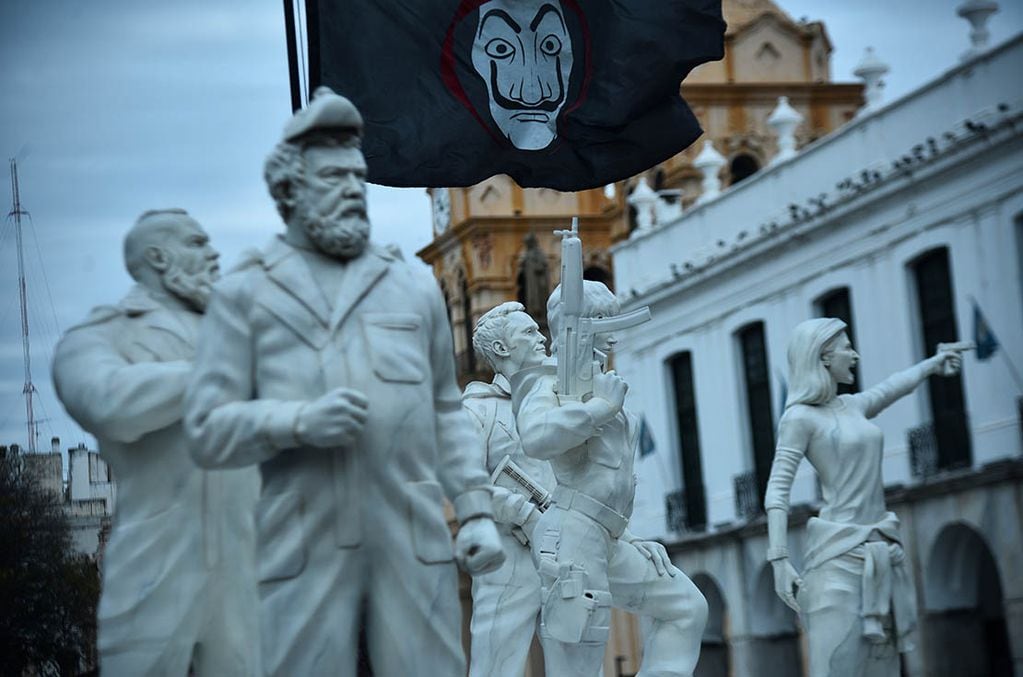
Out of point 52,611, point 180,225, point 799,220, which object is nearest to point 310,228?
point 180,225

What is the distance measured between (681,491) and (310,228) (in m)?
43.6

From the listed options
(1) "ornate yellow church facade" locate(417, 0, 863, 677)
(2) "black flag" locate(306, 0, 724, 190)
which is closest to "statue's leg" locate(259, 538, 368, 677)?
(2) "black flag" locate(306, 0, 724, 190)

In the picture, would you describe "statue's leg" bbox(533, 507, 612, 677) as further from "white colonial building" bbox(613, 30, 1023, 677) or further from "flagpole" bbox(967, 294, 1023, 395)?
"flagpole" bbox(967, 294, 1023, 395)

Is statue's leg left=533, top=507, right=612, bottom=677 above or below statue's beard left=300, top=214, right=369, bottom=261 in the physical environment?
below

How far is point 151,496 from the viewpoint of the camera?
387 inches

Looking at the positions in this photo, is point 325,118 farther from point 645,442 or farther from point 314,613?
point 645,442

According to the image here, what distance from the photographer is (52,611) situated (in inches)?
562

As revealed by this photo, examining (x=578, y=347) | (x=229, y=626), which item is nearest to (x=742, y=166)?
(x=578, y=347)

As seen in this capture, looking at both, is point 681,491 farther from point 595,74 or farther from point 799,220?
point 595,74

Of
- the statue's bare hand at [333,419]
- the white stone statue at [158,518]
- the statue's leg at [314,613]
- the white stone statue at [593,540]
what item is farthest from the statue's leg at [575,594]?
the statue's bare hand at [333,419]

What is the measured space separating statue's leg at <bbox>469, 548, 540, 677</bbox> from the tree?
2223 mm

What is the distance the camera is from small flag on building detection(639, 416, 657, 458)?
5266 centimetres

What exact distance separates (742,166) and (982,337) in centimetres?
2320

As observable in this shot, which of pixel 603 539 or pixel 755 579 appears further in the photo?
pixel 755 579
